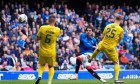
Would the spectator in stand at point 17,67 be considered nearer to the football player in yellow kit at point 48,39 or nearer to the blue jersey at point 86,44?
the blue jersey at point 86,44

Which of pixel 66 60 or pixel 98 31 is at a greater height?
pixel 98 31

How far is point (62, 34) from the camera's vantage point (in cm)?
2006

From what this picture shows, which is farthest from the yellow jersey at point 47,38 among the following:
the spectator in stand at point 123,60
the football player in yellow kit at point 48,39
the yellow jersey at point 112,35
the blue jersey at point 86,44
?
the spectator in stand at point 123,60

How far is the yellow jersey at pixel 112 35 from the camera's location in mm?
11477

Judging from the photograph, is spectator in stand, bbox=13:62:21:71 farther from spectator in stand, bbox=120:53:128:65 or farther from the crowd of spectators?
spectator in stand, bbox=120:53:128:65

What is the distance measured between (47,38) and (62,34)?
9664 millimetres

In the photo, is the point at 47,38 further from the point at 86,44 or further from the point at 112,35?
the point at 86,44

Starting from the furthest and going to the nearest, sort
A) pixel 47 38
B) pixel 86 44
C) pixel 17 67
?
pixel 17 67
pixel 86 44
pixel 47 38

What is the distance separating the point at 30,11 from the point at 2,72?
7.10 m

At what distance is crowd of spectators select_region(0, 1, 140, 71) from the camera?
58.1 ft

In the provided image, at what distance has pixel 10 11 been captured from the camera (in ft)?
67.5

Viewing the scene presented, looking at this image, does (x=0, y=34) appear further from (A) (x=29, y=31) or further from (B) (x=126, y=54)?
(B) (x=126, y=54)

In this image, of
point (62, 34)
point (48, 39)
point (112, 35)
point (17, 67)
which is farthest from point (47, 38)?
point (62, 34)

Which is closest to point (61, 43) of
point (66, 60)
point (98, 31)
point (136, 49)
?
point (66, 60)
